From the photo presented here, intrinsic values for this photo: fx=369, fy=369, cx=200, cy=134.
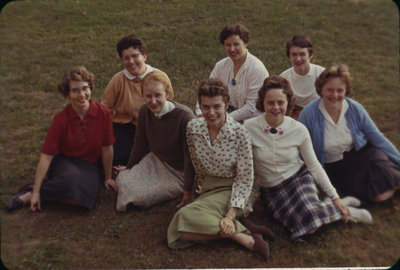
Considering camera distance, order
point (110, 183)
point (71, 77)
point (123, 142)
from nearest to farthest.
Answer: point (71, 77) → point (110, 183) → point (123, 142)

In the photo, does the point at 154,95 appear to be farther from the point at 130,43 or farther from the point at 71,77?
the point at 130,43

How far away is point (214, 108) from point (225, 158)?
1.59ft

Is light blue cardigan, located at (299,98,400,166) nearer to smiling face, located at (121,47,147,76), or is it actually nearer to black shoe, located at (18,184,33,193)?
smiling face, located at (121,47,147,76)

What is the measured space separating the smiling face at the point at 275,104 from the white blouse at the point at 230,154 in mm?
310

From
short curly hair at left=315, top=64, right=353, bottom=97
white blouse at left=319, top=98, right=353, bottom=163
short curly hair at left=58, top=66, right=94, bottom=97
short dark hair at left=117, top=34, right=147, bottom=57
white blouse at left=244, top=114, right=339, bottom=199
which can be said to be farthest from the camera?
short dark hair at left=117, top=34, right=147, bottom=57

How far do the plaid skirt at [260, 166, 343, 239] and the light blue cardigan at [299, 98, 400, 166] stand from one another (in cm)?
41

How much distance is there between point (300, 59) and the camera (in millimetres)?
4504

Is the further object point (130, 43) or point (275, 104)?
point (130, 43)

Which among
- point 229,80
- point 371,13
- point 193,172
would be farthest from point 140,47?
point 371,13

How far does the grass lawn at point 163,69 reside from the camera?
331 centimetres

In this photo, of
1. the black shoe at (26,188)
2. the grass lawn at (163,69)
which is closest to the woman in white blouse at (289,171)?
the grass lawn at (163,69)

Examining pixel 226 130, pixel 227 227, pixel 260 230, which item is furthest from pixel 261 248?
pixel 226 130

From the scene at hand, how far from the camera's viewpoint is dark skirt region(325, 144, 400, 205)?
3748 millimetres

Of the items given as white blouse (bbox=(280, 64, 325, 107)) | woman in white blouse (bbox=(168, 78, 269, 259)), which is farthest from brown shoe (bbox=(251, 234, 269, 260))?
white blouse (bbox=(280, 64, 325, 107))
